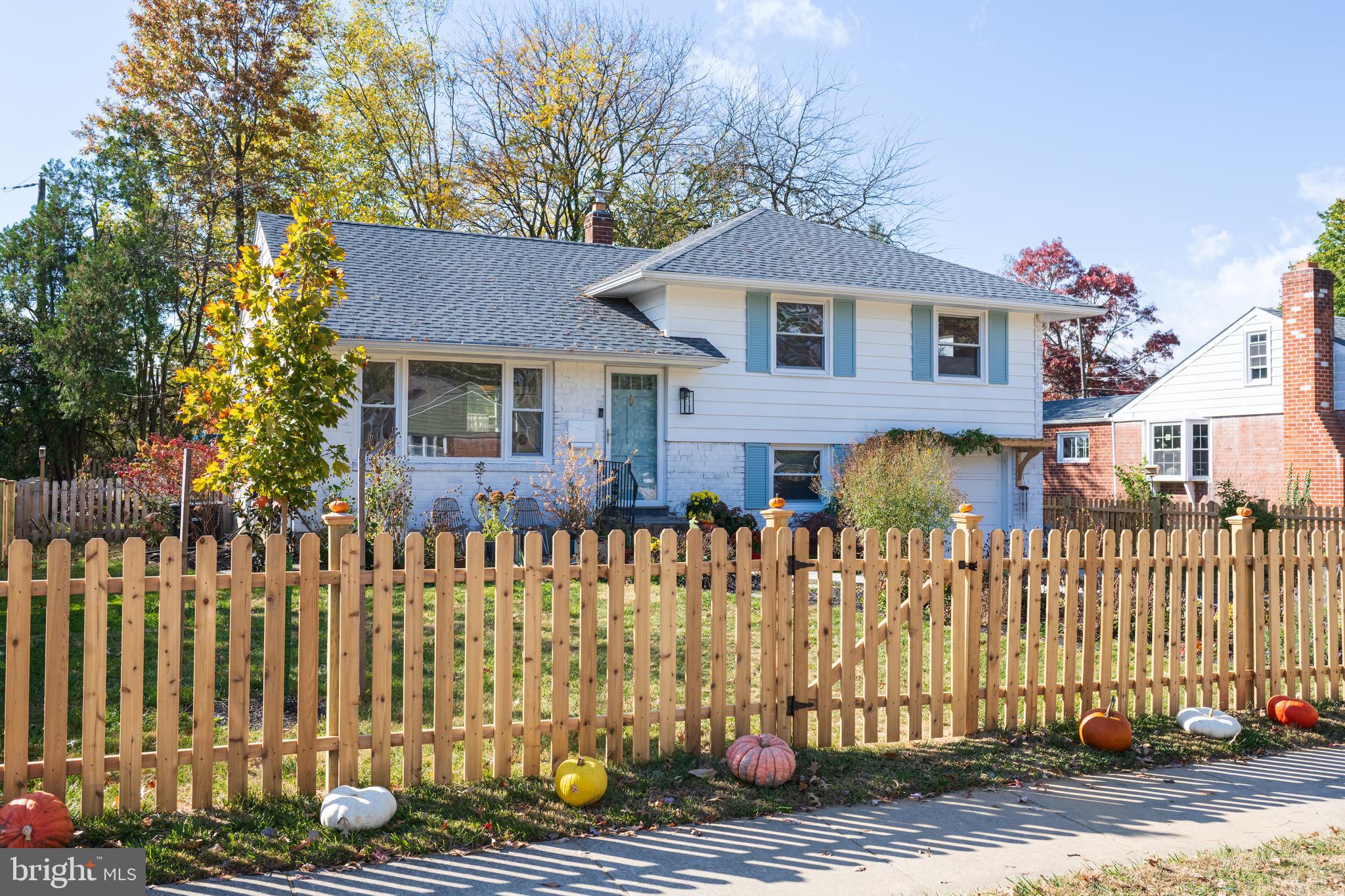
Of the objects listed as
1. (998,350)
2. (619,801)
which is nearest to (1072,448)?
(998,350)

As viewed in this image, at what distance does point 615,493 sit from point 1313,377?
16.9m

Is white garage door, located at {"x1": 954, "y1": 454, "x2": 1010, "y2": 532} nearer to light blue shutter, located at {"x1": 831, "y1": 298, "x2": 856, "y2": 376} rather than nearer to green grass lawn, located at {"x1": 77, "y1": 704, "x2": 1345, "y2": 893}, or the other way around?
light blue shutter, located at {"x1": 831, "y1": 298, "x2": 856, "y2": 376}

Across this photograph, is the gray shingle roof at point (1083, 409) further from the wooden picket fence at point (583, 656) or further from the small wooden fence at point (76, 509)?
the small wooden fence at point (76, 509)

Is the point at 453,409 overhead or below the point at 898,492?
overhead

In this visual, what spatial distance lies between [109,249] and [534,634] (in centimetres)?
2030

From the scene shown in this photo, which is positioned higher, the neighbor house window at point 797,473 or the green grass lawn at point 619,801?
the neighbor house window at point 797,473

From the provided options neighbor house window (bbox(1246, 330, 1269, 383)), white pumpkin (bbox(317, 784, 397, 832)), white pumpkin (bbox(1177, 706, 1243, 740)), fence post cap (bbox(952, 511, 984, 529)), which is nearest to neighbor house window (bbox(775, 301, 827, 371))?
fence post cap (bbox(952, 511, 984, 529))

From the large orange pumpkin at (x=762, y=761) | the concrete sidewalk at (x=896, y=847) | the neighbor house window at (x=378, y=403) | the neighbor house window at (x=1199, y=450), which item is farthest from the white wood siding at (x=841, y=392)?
A: the concrete sidewalk at (x=896, y=847)

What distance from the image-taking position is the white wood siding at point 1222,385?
23.9m

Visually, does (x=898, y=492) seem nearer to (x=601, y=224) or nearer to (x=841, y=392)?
(x=841, y=392)

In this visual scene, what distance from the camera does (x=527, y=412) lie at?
50.6 feet

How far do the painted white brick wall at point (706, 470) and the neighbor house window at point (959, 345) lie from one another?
4437mm

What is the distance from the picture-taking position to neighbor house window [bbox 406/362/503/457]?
14.8 m

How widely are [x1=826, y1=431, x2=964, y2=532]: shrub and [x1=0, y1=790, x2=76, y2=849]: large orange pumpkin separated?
7479 millimetres
